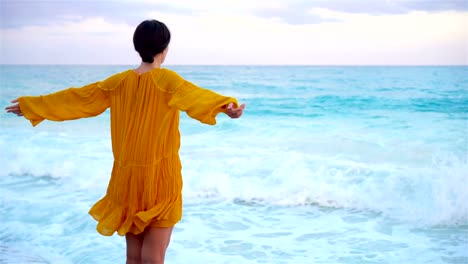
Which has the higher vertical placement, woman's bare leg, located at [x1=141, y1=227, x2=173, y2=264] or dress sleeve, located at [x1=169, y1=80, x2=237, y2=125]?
dress sleeve, located at [x1=169, y1=80, x2=237, y2=125]

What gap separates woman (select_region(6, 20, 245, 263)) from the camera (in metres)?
2.79

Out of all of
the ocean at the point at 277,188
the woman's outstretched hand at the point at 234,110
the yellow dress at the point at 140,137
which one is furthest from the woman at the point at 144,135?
the ocean at the point at 277,188

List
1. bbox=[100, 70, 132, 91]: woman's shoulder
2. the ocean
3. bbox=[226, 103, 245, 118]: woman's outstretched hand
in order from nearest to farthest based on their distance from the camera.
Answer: bbox=[226, 103, 245, 118]: woman's outstretched hand → bbox=[100, 70, 132, 91]: woman's shoulder → the ocean

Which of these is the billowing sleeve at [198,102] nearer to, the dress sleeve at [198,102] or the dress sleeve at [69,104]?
the dress sleeve at [198,102]

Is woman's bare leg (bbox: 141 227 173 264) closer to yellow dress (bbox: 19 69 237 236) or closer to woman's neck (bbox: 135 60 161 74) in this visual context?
yellow dress (bbox: 19 69 237 236)

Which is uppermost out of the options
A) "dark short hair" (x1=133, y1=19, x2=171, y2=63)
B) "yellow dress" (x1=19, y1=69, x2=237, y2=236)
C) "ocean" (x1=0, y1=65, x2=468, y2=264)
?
"dark short hair" (x1=133, y1=19, x2=171, y2=63)

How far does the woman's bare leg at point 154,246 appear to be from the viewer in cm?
287

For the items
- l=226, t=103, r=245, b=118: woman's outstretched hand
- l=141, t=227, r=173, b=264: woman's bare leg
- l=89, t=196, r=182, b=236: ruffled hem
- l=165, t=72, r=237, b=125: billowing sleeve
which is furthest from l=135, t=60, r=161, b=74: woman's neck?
l=141, t=227, r=173, b=264: woman's bare leg

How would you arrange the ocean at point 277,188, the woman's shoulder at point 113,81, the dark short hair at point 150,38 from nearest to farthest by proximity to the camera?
the dark short hair at point 150,38 < the woman's shoulder at point 113,81 < the ocean at point 277,188

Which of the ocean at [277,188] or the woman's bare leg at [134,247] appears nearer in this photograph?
the woman's bare leg at [134,247]

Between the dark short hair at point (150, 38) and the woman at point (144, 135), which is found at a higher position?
the dark short hair at point (150, 38)

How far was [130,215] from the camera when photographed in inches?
114

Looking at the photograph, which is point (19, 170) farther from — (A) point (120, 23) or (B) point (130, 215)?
(A) point (120, 23)

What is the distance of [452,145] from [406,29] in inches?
529
